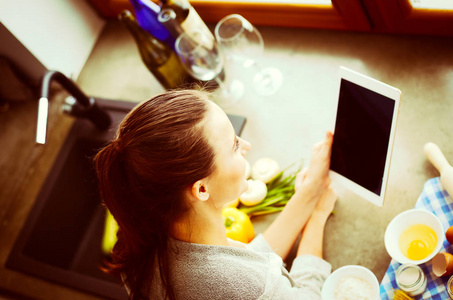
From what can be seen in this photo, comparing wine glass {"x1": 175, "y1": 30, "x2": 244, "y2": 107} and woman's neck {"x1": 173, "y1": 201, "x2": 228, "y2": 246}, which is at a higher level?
wine glass {"x1": 175, "y1": 30, "x2": 244, "y2": 107}

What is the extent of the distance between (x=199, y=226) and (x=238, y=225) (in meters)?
0.25

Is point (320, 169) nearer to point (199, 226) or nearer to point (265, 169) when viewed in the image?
point (265, 169)

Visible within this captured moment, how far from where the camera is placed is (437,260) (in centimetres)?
80

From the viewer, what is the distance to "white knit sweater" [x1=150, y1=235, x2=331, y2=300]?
2.52ft

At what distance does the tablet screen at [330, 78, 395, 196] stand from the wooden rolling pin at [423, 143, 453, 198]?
0.48ft

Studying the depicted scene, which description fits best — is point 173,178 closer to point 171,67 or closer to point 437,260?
point 437,260

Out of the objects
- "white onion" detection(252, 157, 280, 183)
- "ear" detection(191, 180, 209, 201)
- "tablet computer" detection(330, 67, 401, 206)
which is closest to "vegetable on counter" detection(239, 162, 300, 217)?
"white onion" detection(252, 157, 280, 183)

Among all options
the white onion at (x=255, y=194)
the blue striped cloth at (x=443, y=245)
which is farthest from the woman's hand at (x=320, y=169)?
the blue striped cloth at (x=443, y=245)

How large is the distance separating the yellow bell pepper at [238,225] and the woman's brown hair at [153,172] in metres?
0.26

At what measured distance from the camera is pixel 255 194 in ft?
3.66

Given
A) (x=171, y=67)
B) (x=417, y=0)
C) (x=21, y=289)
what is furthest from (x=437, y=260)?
(x=21, y=289)

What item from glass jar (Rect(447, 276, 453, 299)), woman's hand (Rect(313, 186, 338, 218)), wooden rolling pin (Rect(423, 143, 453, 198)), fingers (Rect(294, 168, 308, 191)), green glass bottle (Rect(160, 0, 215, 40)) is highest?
green glass bottle (Rect(160, 0, 215, 40))

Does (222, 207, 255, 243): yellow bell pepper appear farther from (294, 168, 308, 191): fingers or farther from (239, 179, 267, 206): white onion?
(294, 168, 308, 191): fingers

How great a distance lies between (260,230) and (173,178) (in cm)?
49
